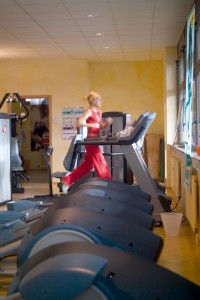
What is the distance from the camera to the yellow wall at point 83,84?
10570 mm

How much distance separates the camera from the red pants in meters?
6.40

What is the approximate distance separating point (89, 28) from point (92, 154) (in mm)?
2145

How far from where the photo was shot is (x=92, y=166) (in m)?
6.52

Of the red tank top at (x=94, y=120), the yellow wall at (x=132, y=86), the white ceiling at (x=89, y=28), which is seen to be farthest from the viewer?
the yellow wall at (x=132, y=86)

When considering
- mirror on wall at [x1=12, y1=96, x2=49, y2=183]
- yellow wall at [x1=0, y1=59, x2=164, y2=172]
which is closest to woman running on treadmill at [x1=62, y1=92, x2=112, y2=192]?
yellow wall at [x1=0, y1=59, x2=164, y2=172]

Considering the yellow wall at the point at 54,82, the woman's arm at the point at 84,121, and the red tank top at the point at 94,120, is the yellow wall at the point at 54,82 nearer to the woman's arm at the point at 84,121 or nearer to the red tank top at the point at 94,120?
the red tank top at the point at 94,120

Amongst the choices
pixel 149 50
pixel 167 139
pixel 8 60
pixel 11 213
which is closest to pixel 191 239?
pixel 11 213

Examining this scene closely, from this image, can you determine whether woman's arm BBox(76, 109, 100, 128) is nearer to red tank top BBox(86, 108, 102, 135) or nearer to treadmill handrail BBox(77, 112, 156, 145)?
red tank top BBox(86, 108, 102, 135)

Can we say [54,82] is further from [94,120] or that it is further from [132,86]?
[94,120]

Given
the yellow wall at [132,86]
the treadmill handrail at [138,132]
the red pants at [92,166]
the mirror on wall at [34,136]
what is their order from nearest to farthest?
the treadmill handrail at [138,132]
the red pants at [92,166]
the yellow wall at [132,86]
the mirror on wall at [34,136]

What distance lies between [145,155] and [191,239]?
5.70m

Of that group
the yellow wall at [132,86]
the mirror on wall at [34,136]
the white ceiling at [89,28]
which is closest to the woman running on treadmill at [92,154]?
the white ceiling at [89,28]

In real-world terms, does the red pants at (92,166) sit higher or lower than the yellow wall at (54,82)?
lower

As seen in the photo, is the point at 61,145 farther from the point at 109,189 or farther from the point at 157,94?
the point at 109,189
